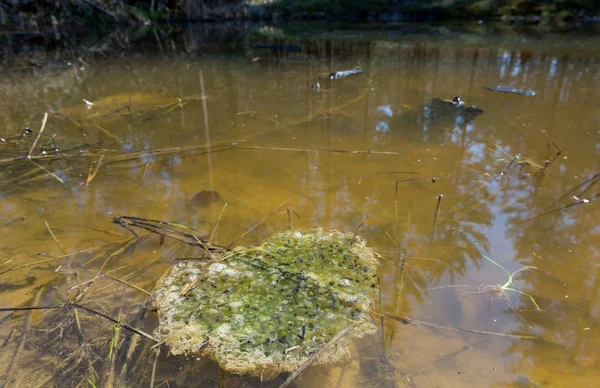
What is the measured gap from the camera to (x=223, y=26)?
12.3 m

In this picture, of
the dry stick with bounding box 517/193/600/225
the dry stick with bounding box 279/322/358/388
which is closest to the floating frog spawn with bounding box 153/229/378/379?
the dry stick with bounding box 279/322/358/388

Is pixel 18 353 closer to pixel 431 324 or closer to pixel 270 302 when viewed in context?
pixel 270 302

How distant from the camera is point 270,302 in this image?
1.75 m

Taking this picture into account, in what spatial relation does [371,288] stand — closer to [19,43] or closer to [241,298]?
[241,298]

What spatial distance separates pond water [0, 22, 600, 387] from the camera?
1.56 meters

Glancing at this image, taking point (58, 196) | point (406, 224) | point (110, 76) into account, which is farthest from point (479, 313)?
point (110, 76)

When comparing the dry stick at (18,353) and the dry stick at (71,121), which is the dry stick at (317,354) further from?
the dry stick at (71,121)

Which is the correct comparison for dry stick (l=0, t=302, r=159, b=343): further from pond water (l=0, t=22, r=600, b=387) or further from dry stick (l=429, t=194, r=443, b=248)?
dry stick (l=429, t=194, r=443, b=248)

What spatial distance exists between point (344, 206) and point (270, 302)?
93cm

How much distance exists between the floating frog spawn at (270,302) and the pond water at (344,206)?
72 millimetres

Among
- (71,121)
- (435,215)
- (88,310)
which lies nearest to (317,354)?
(88,310)

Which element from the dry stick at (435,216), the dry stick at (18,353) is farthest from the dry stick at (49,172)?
the dry stick at (435,216)

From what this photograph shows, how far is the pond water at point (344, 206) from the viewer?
156 centimetres

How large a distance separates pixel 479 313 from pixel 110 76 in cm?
612
